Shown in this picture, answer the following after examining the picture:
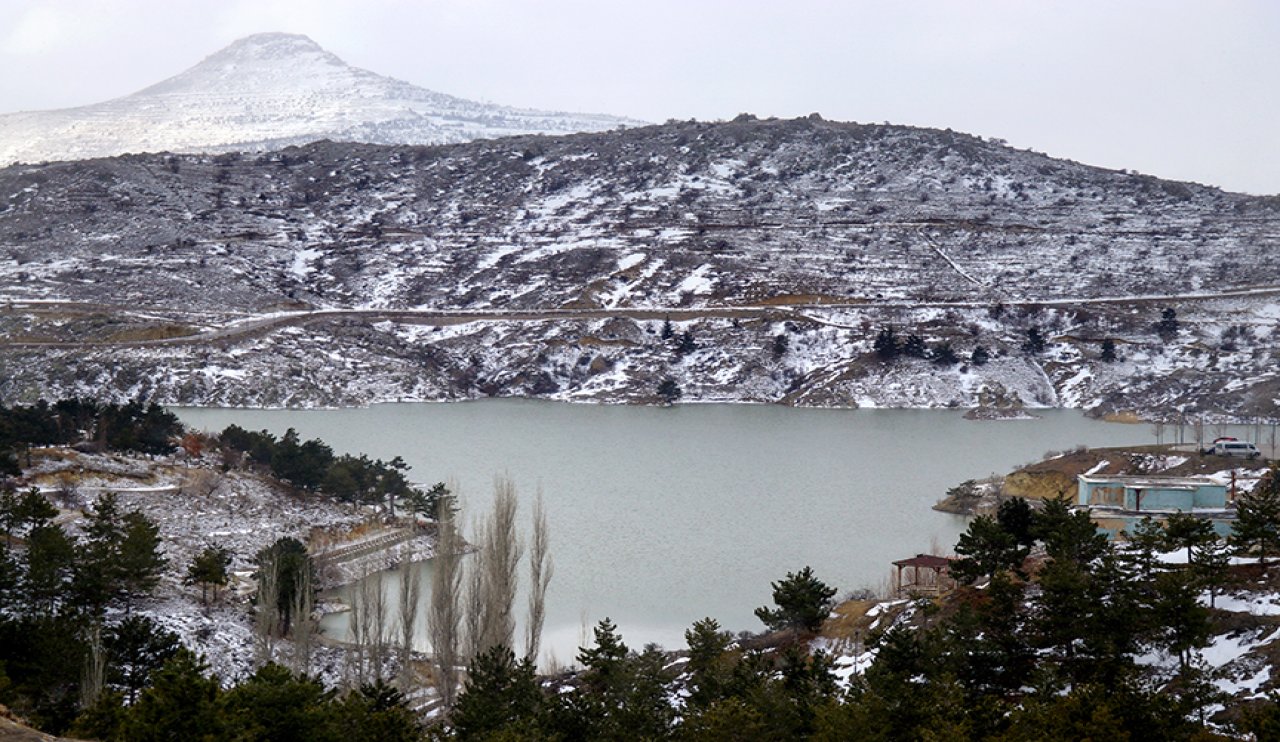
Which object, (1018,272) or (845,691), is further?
(1018,272)

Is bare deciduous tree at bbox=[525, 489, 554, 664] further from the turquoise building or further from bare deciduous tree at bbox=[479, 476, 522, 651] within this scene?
the turquoise building

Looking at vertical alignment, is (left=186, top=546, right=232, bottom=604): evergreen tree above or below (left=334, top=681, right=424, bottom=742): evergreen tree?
below

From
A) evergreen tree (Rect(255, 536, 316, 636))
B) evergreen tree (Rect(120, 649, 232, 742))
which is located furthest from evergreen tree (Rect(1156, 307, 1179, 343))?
evergreen tree (Rect(120, 649, 232, 742))

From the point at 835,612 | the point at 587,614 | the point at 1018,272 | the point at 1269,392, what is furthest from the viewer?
the point at 1018,272

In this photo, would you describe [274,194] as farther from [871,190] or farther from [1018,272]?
[1018,272]

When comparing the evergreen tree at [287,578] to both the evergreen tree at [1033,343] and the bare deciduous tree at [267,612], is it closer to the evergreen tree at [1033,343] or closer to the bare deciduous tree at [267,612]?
the bare deciduous tree at [267,612]

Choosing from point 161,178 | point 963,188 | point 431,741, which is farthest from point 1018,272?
point 431,741
